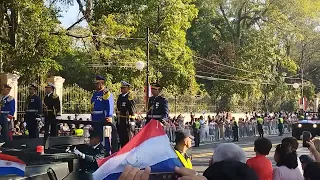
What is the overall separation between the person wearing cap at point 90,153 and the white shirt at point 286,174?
193 cm

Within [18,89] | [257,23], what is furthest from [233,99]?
[18,89]

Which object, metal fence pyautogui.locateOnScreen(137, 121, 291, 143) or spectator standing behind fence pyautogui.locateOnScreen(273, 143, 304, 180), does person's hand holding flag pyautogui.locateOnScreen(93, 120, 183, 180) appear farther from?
metal fence pyautogui.locateOnScreen(137, 121, 291, 143)

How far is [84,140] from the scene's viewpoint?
7559 millimetres

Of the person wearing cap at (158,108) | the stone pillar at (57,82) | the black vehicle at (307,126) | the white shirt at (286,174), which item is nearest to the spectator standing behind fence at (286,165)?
the white shirt at (286,174)

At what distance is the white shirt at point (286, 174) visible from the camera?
5.78 metres

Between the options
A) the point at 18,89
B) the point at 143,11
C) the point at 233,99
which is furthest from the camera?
the point at 233,99

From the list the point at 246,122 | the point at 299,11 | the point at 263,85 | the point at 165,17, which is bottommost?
the point at 246,122

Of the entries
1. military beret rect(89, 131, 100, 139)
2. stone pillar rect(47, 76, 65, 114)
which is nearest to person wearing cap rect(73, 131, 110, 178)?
military beret rect(89, 131, 100, 139)

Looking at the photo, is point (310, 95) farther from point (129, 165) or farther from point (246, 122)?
point (129, 165)

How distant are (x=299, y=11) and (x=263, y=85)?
795cm

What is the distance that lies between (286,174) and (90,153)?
2366mm

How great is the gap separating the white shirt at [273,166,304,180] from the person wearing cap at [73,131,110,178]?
1933 millimetres

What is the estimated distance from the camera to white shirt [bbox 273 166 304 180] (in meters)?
5.78

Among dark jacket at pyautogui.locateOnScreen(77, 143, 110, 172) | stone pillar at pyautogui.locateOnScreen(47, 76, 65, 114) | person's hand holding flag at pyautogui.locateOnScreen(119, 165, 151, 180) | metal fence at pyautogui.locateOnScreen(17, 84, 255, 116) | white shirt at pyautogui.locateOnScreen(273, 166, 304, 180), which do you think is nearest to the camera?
person's hand holding flag at pyautogui.locateOnScreen(119, 165, 151, 180)
